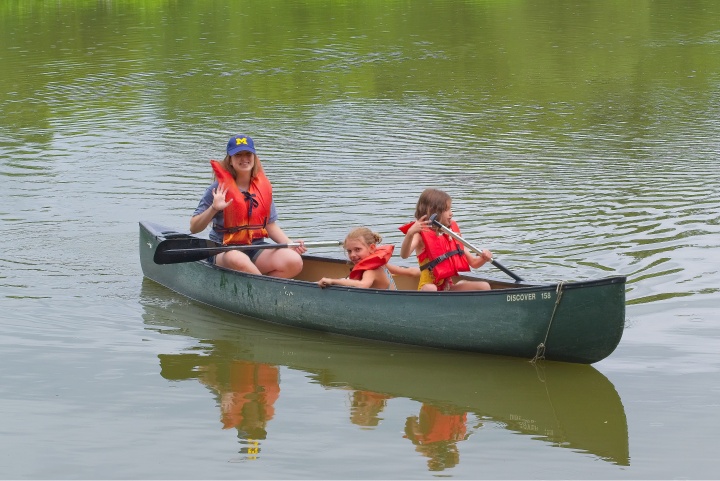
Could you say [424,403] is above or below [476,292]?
below

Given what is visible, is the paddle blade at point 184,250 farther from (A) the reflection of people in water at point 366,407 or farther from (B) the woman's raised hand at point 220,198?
(A) the reflection of people in water at point 366,407

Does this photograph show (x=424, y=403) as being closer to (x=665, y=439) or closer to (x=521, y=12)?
(x=665, y=439)

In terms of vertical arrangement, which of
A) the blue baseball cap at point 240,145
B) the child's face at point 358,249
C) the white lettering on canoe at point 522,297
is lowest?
the white lettering on canoe at point 522,297

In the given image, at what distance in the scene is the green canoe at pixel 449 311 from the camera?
6.63 metres

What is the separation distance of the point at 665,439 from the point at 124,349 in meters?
3.24

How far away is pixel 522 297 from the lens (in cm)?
673

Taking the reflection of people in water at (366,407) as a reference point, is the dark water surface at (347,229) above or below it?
above

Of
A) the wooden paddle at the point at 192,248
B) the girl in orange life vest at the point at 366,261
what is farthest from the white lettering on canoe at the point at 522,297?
the wooden paddle at the point at 192,248

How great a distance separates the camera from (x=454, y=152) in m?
13.4

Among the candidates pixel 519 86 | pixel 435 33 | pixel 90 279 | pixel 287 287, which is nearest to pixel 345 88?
pixel 519 86

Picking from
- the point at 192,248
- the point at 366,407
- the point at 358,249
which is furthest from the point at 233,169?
the point at 366,407

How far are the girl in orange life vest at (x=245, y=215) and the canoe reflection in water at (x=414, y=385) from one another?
39 centimetres

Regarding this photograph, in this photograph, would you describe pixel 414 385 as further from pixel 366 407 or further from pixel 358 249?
pixel 358 249

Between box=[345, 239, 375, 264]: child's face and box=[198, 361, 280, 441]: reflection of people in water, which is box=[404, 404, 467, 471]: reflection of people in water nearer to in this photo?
box=[198, 361, 280, 441]: reflection of people in water
